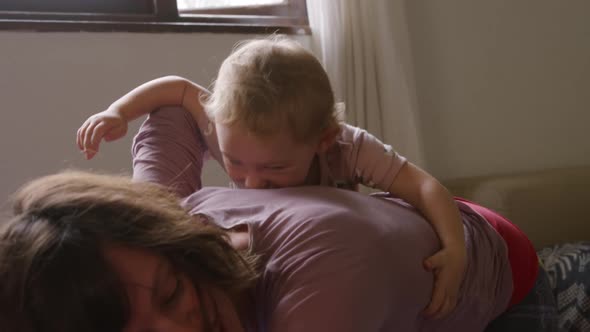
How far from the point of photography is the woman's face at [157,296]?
2.02ft

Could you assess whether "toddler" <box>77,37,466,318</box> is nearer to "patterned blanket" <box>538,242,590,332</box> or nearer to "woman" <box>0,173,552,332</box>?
"woman" <box>0,173,552,332</box>

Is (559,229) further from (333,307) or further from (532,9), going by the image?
(333,307)

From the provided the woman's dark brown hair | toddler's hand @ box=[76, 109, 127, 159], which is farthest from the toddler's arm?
toddler's hand @ box=[76, 109, 127, 159]

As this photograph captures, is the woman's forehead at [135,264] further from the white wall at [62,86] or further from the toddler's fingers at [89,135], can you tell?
the white wall at [62,86]

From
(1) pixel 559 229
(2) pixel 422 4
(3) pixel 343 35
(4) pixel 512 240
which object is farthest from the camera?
(2) pixel 422 4

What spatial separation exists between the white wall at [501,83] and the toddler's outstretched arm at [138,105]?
133 centimetres

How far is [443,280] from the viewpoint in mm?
784

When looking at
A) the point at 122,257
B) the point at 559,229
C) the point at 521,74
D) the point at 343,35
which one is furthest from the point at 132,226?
the point at 521,74

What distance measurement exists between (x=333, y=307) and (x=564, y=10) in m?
2.24

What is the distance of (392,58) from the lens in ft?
6.50

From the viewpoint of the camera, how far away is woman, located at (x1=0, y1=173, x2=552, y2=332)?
23.9 inches

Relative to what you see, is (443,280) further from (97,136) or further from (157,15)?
(157,15)

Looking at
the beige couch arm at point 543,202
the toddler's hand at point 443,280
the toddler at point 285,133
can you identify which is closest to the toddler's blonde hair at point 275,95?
the toddler at point 285,133

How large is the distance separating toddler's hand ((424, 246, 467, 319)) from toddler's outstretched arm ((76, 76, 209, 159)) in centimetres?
51
